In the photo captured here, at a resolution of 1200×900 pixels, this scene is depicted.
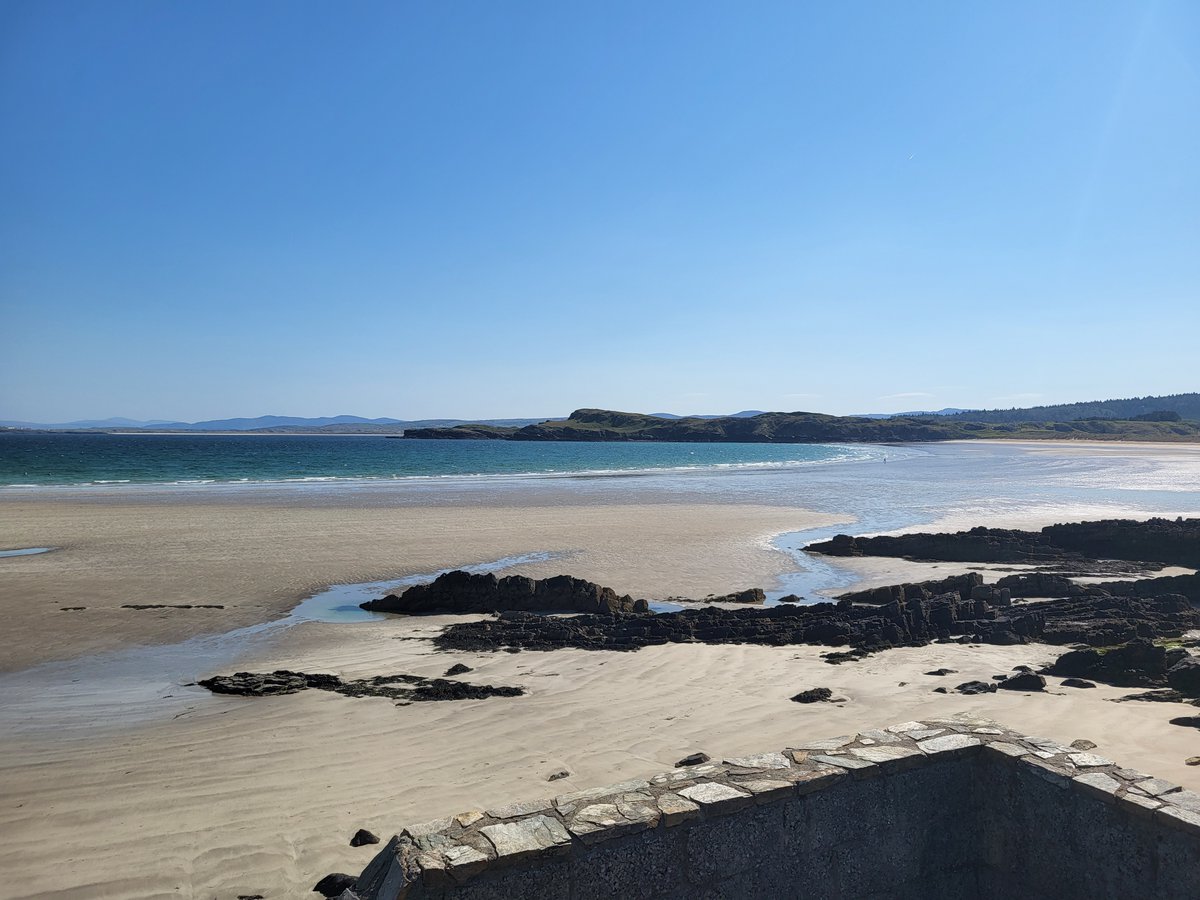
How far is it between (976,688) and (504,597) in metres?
8.91

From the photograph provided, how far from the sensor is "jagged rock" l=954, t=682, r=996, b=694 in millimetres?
9023

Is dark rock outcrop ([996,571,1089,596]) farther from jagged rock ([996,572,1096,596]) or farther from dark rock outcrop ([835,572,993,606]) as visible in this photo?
dark rock outcrop ([835,572,993,606])

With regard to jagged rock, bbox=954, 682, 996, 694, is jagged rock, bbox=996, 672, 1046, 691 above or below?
above

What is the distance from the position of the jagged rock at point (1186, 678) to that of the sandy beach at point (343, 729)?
593mm

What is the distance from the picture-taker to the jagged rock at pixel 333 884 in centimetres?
501

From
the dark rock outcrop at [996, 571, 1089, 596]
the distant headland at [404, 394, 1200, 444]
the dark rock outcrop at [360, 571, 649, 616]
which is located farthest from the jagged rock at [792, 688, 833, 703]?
the distant headland at [404, 394, 1200, 444]

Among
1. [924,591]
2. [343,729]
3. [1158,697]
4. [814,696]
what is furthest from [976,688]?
[343,729]

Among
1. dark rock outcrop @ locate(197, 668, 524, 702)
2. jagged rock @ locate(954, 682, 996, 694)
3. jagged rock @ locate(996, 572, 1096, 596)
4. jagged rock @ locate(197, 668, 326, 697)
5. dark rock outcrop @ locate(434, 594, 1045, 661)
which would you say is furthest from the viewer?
jagged rock @ locate(996, 572, 1096, 596)

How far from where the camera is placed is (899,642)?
11.9 m

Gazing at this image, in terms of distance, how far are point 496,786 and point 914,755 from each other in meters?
3.65

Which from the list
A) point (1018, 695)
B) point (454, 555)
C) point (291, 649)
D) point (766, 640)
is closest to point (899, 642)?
point (766, 640)

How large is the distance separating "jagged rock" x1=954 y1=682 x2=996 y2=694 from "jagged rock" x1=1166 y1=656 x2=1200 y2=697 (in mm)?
1895

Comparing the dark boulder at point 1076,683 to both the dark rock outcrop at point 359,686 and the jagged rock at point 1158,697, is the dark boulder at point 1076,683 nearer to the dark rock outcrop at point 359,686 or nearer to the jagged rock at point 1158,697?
the jagged rock at point 1158,697

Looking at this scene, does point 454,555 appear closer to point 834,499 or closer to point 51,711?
point 51,711
